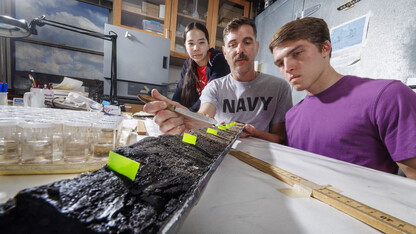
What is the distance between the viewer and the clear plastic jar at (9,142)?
444mm

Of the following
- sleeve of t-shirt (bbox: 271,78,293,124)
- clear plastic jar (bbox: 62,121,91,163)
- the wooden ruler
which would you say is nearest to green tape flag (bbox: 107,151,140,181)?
clear plastic jar (bbox: 62,121,91,163)

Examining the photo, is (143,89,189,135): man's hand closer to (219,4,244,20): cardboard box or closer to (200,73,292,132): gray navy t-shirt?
(200,73,292,132): gray navy t-shirt

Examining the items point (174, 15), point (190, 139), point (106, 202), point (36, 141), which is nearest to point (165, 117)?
point (190, 139)

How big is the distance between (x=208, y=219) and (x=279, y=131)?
1.19 meters

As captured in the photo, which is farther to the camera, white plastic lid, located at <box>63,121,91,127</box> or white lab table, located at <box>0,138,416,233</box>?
white plastic lid, located at <box>63,121,91,127</box>

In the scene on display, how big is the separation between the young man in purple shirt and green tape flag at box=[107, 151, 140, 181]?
90cm

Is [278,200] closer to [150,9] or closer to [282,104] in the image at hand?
[282,104]

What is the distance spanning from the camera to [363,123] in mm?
757

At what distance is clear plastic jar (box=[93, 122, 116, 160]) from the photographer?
0.55 m

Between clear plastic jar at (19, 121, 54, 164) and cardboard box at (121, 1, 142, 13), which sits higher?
cardboard box at (121, 1, 142, 13)

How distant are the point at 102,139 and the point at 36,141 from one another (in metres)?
0.16

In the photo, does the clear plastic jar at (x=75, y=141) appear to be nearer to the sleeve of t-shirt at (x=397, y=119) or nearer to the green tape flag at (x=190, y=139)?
the green tape flag at (x=190, y=139)

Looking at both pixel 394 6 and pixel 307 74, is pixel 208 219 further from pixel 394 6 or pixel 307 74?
pixel 394 6

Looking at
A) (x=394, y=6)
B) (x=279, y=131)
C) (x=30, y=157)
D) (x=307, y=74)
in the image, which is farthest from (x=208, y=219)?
(x=394, y=6)
